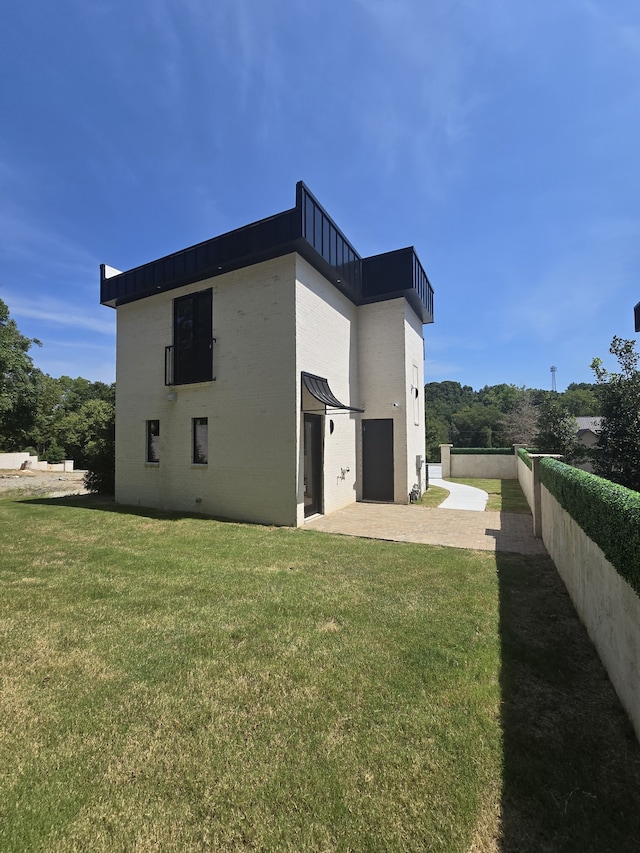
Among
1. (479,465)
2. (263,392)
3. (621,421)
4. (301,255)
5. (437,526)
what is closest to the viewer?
(437,526)

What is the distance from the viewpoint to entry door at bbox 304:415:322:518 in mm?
10805

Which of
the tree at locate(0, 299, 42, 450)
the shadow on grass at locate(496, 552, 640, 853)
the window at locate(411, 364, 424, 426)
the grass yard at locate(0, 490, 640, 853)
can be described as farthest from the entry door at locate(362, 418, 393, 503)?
the tree at locate(0, 299, 42, 450)

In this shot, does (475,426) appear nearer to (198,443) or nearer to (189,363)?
(198,443)

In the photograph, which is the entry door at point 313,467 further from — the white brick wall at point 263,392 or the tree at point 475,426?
the tree at point 475,426

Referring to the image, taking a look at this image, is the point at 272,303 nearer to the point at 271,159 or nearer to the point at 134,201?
the point at 271,159

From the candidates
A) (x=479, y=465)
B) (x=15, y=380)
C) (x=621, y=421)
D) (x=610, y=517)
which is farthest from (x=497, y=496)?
(x=15, y=380)

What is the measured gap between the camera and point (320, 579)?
5.75m

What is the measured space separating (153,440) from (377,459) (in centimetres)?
809

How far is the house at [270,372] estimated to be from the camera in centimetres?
998

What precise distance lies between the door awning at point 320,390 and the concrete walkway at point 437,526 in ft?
10.6

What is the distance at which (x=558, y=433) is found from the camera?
1775 cm

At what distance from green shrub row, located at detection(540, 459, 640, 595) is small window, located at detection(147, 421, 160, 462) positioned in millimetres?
11885

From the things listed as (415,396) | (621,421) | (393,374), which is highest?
(393,374)

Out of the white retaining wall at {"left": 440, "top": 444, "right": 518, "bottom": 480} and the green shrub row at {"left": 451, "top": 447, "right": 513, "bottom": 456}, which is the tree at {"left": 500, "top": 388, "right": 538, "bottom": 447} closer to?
the green shrub row at {"left": 451, "top": 447, "right": 513, "bottom": 456}
